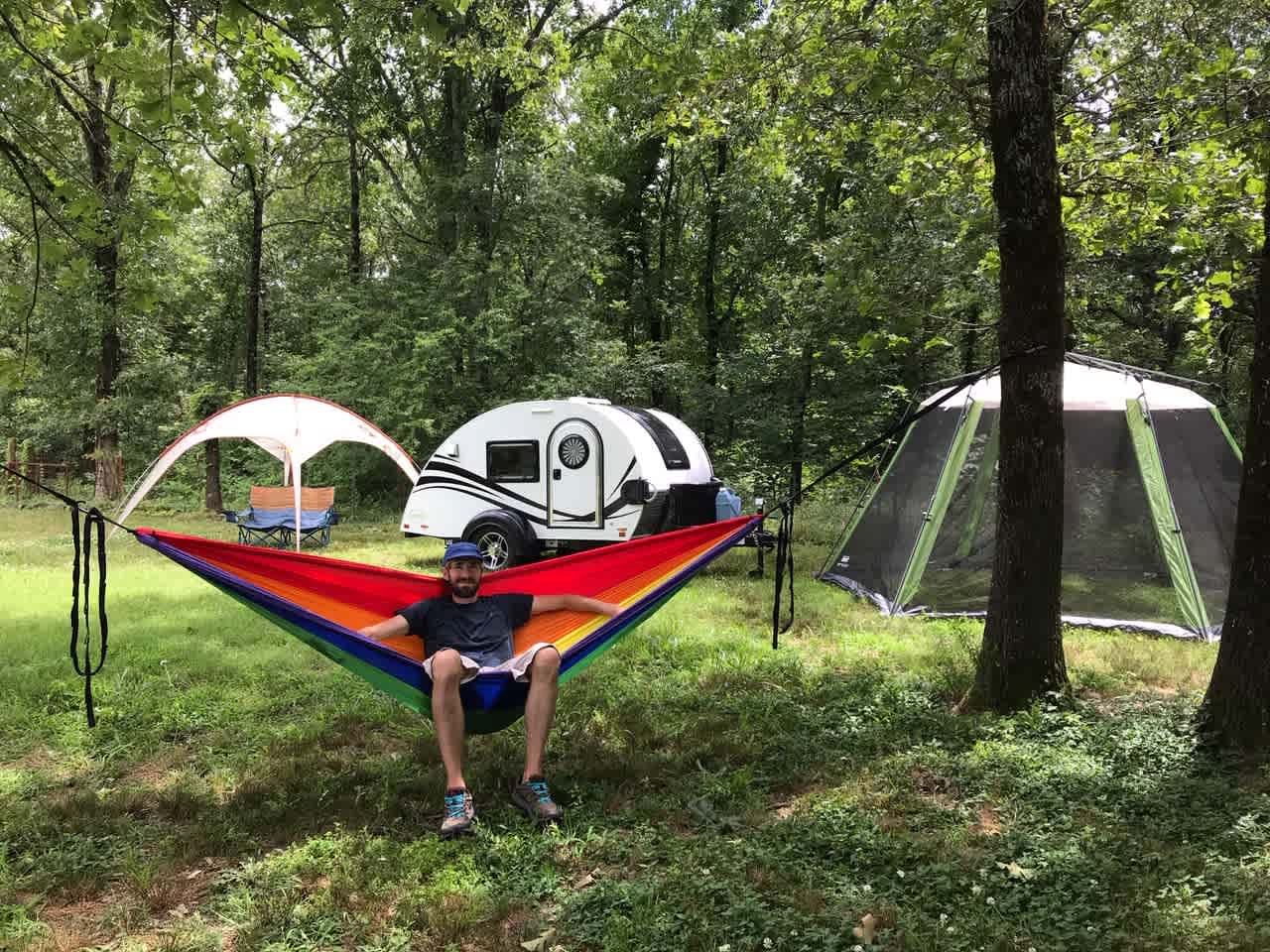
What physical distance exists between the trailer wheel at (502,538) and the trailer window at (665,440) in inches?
57.6

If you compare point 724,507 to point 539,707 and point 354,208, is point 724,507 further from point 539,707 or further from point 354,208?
point 354,208

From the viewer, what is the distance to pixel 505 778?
3.18 metres

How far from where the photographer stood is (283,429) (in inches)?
365

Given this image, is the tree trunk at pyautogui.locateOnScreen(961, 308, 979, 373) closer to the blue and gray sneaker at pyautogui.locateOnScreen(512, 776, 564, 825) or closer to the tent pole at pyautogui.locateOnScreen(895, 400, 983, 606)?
the tent pole at pyautogui.locateOnScreen(895, 400, 983, 606)

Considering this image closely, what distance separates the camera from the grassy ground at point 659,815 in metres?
2.22

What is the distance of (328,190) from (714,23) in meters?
8.02

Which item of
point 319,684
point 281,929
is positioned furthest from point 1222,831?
point 319,684

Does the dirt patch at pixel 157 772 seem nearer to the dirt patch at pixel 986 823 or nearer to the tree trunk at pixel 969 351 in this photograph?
the dirt patch at pixel 986 823

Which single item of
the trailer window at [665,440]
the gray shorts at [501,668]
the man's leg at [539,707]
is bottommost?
the man's leg at [539,707]

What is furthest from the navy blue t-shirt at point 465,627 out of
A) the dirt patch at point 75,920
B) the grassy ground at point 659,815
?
the dirt patch at point 75,920

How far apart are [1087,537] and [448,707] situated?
455cm

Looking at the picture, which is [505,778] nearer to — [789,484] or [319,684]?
[319,684]

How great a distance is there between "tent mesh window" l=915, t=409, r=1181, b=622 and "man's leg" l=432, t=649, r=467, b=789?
3742mm

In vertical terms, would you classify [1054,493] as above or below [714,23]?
below
